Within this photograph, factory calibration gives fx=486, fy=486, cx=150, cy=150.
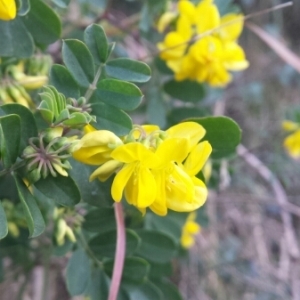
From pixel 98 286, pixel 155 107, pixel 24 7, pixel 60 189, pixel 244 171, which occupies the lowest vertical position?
pixel 244 171

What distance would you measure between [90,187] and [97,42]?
150 mm

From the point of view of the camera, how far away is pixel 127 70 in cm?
52

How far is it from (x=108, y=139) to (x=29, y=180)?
0.08m

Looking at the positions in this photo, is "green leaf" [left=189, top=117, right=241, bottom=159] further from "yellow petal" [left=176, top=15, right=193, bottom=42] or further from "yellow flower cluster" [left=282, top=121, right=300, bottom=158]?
"yellow flower cluster" [left=282, top=121, right=300, bottom=158]

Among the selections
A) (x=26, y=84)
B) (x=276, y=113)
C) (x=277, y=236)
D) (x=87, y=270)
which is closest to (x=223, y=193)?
(x=277, y=236)

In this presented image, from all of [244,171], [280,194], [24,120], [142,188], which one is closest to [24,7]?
[24,120]

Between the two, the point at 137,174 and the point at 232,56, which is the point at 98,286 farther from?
the point at 232,56

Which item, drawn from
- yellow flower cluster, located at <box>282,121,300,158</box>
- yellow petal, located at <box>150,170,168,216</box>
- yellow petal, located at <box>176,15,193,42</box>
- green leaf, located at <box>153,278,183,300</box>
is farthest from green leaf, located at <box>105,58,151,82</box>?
yellow flower cluster, located at <box>282,121,300,158</box>

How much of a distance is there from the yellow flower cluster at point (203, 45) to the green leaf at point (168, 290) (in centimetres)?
33

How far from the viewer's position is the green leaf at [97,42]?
49 centimetres

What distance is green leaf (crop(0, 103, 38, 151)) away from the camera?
17.7 inches

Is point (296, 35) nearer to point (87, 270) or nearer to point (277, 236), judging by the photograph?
point (277, 236)

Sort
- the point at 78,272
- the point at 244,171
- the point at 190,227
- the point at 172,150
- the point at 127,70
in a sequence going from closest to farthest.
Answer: the point at 172,150
the point at 127,70
the point at 78,272
the point at 190,227
the point at 244,171

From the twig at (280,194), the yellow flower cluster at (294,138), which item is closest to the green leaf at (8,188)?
the yellow flower cluster at (294,138)
